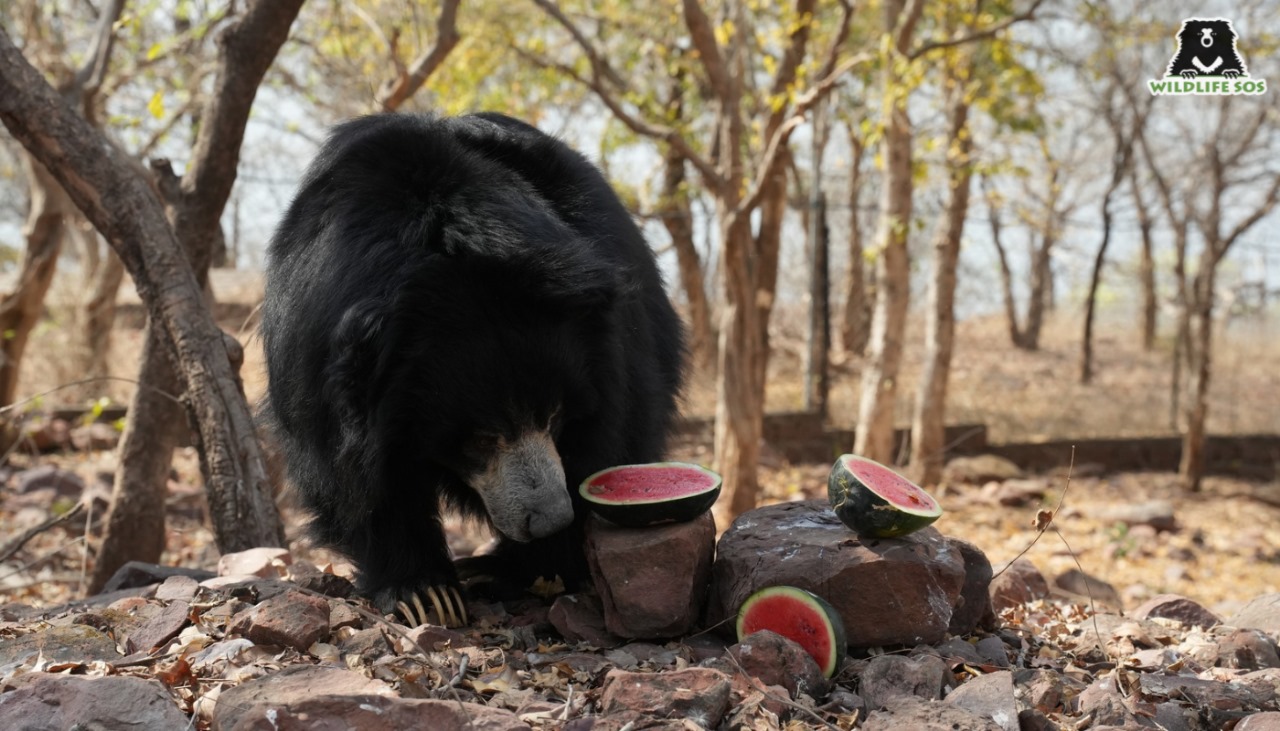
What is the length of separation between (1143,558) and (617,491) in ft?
20.2

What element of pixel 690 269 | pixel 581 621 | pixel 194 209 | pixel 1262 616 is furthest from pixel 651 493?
pixel 690 269

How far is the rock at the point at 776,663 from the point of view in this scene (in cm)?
192

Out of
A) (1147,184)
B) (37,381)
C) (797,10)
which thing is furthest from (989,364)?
(37,381)

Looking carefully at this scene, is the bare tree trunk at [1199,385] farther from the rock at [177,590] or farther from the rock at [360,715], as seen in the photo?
the rock at [360,715]

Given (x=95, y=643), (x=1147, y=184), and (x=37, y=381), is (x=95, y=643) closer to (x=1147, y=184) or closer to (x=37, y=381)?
(x=37, y=381)

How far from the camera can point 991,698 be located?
5.92 ft

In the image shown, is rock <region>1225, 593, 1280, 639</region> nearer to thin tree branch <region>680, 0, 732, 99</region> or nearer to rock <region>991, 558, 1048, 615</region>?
rock <region>991, 558, 1048, 615</region>

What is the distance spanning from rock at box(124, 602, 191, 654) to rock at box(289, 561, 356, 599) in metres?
0.38

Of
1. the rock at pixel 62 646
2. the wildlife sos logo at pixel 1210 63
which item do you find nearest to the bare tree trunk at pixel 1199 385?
the wildlife sos logo at pixel 1210 63

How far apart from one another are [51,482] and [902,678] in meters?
6.43

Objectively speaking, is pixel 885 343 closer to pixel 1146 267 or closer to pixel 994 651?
pixel 994 651

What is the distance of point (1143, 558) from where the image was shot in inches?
287

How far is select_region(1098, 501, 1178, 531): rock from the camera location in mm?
7676

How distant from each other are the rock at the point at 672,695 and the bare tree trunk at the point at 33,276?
6369 mm
